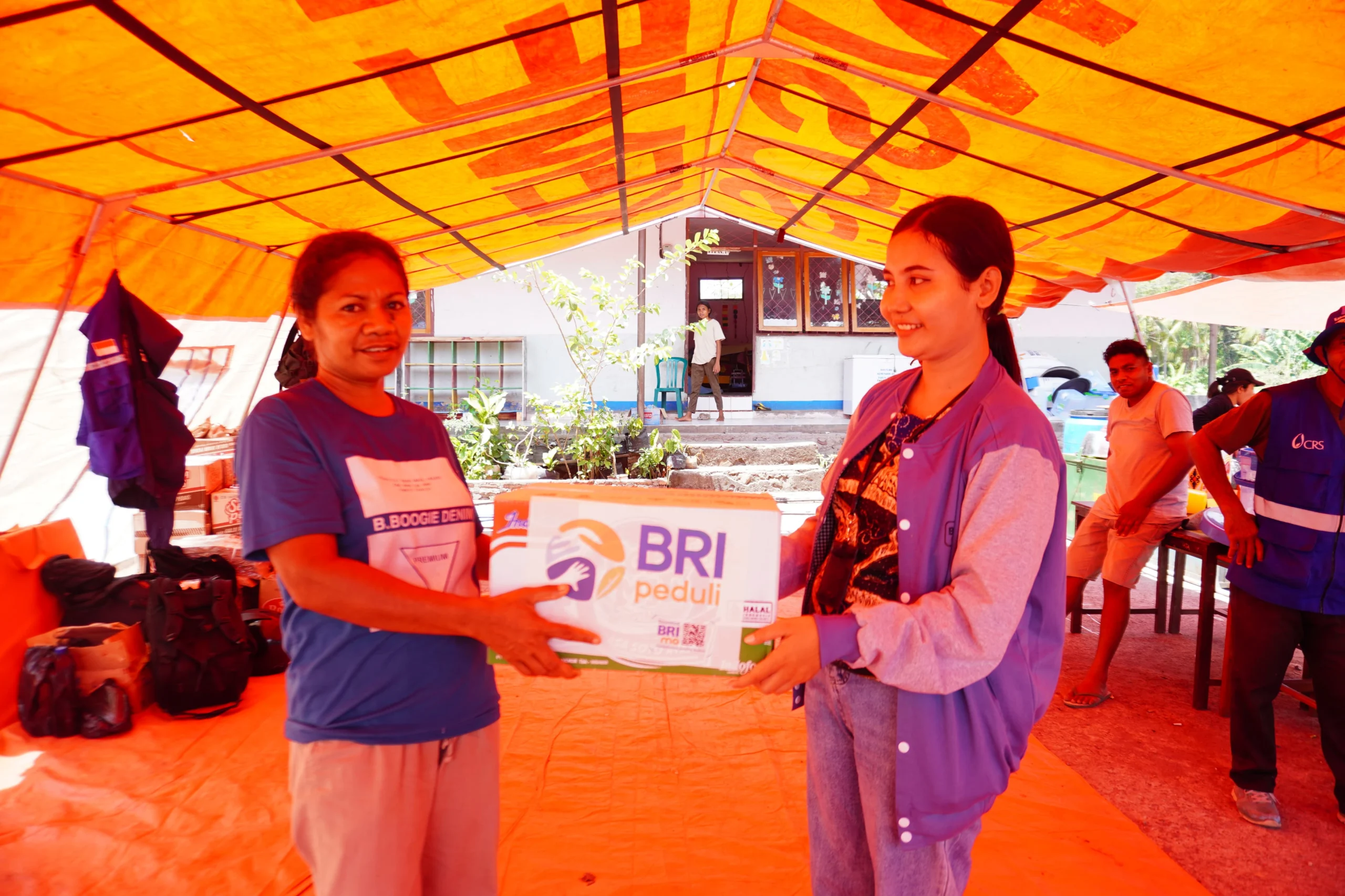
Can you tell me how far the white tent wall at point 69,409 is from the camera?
3.97 m

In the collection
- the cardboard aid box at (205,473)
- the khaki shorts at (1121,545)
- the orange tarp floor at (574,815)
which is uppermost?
the cardboard aid box at (205,473)

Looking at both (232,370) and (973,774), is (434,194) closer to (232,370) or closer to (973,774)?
(232,370)

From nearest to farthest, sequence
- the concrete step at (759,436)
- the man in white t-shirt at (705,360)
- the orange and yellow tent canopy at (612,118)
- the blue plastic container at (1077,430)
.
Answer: the orange and yellow tent canopy at (612,118)
the blue plastic container at (1077,430)
the concrete step at (759,436)
the man in white t-shirt at (705,360)

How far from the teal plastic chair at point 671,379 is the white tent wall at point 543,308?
64 centimetres

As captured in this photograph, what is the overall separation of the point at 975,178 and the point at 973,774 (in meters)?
4.24

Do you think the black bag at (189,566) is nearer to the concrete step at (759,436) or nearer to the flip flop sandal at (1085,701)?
the flip flop sandal at (1085,701)

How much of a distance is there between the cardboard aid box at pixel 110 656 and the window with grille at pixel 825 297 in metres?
11.0

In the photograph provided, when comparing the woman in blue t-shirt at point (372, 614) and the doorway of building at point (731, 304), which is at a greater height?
the doorway of building at point (731, 304)

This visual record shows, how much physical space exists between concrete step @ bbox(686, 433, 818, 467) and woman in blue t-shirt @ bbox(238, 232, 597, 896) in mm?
9187

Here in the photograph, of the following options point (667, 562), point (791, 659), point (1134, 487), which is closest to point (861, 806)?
point (791, 659)

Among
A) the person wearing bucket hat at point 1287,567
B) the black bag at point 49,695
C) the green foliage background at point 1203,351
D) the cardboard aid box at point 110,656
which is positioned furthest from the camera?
the green foliage background at point 1203,351

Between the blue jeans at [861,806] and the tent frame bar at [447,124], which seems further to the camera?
the tent frame bar at [447,124]

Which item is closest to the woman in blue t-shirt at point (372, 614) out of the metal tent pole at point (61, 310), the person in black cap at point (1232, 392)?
the metal tent pole at point (61, 310)

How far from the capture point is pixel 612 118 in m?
4.77
